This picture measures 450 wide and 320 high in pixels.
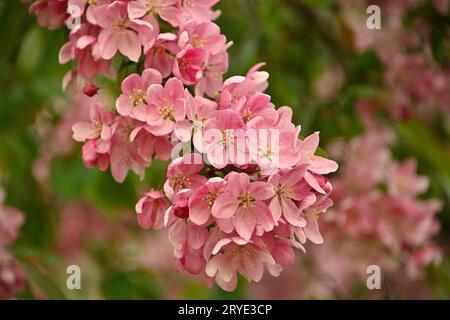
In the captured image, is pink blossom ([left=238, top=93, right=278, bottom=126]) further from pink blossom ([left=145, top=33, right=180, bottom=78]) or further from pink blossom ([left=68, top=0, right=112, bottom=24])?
pink blossom ([left=68, top=0, right=112, bottom=24])

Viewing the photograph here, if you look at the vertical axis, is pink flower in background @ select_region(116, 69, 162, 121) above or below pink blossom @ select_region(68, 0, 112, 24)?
below

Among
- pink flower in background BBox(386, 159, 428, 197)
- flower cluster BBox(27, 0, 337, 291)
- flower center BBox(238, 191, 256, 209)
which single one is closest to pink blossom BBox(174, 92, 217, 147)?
flower cluster BBox(27, 0, 337, 291)

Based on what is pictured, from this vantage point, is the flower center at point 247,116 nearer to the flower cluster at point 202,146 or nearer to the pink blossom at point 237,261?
the flower cluster at point 202,146

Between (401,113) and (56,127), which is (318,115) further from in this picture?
(56,127)

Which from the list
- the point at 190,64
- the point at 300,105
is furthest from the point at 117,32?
the point at 300,105

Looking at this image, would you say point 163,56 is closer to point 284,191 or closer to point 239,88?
point 239,88

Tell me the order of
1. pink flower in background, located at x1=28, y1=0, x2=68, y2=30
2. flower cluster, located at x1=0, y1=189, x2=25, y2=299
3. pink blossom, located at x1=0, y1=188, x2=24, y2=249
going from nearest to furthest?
pink flower in background, located at x1=28, y1=0, x2=68, y2=30
flower cluster, located at x1=0, y1=189, x2=25, y2=299
pink blossom, located at x1=0, y1=188, x2=24, y2=249
